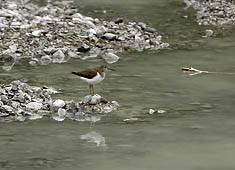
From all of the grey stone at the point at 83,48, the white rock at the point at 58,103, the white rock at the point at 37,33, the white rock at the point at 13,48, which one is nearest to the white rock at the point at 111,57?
the grey stone at the point at 83,48

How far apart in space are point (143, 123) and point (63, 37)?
735 cm

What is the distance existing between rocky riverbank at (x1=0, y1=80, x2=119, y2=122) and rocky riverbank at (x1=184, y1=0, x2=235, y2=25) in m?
11.0

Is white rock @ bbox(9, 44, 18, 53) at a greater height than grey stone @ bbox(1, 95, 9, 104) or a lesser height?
lesser

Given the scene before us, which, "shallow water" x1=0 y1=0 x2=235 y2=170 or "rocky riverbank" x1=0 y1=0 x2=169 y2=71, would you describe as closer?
"shallow water" x1=0 y1=0 x2=235 y2=170

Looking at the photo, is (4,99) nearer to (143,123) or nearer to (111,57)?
(143,123)

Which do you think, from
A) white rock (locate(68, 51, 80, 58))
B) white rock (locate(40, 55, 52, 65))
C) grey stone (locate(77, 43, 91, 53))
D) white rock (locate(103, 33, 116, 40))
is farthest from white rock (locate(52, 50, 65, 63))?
white rock (locate(103, 33, 116, 40))

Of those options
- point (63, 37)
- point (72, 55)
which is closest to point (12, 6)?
point (63, 37)

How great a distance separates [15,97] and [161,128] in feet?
9.37

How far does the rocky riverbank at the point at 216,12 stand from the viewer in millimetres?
24109

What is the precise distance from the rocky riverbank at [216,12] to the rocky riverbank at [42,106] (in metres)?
11.0

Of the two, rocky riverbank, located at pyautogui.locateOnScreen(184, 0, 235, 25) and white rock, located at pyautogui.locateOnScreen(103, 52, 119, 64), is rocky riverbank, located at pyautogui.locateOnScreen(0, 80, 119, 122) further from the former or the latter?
rocky riverbank, located at pyautogui.locateOnScreen(184, 0, 235, 25)

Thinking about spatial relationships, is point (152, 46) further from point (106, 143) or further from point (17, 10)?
point (106, 143)

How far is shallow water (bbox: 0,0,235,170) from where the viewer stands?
35.9 feet

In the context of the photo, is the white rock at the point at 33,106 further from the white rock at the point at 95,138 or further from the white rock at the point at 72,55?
the white rock at the point at 72,55
